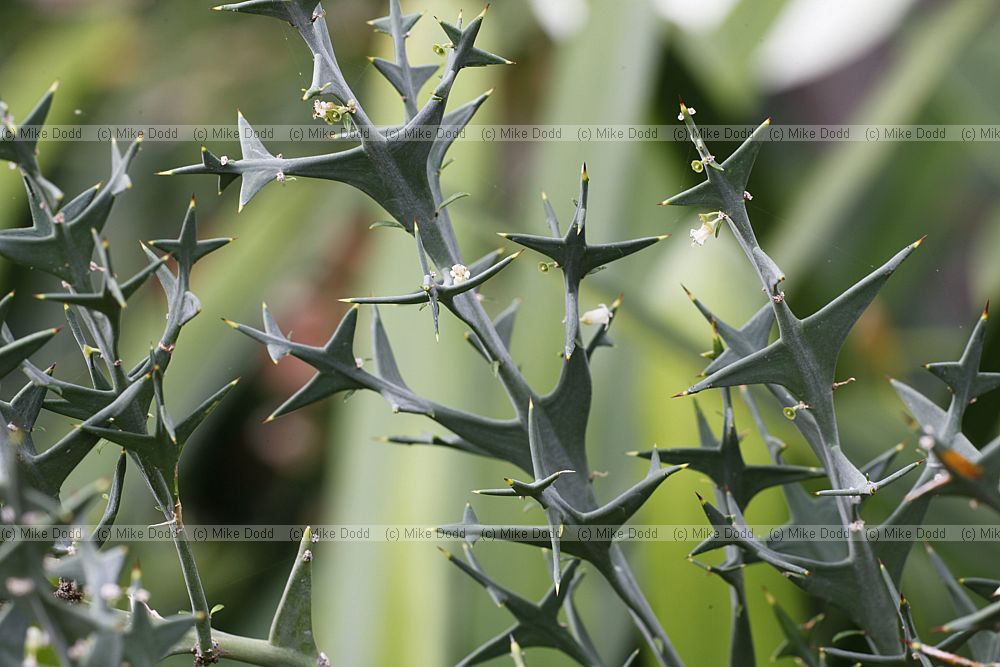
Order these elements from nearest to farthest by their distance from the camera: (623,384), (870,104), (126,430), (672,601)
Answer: (126,430), (672,601), (623,384), (870,104)

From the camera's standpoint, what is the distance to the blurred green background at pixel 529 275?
2.57 feet

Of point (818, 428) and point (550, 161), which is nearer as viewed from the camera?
point (818, 428)

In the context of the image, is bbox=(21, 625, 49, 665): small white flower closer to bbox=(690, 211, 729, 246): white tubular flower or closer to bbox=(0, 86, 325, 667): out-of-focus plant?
bbox=(0, 86, 325, 667): out-of-focus plant

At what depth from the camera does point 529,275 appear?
1011 mm

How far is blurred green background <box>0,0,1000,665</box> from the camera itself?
78 cm

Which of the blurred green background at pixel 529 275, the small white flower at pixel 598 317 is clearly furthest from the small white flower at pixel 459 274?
the blurred green background at pixel 529 275

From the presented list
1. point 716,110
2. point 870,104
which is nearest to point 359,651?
point 716,110

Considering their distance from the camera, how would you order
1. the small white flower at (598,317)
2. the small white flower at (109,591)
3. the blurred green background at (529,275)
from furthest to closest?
the blurred green background at (529,275), the small white flower at (598,317), the small white flower at (109,591)

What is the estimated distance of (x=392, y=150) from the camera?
0.91 ft

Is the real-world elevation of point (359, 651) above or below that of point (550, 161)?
below

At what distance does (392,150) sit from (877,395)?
34.5 inches

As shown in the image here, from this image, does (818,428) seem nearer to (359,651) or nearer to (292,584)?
(292,584)

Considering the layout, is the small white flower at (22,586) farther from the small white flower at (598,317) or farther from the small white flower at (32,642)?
the small white flower at (598,317)

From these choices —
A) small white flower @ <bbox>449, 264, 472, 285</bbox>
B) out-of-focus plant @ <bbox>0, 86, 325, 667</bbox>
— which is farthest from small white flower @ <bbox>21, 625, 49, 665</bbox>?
small white flower @ <bbox>449, 264, 472, 285</bbox>
